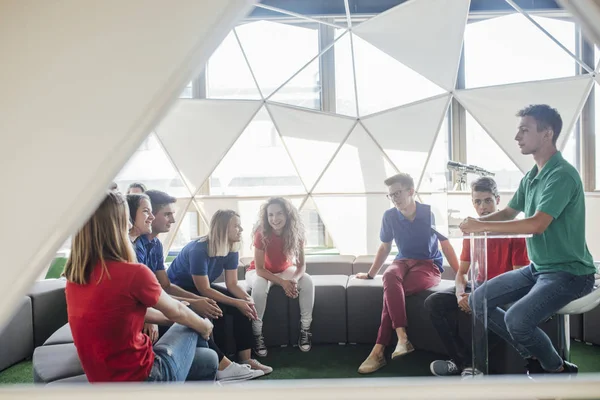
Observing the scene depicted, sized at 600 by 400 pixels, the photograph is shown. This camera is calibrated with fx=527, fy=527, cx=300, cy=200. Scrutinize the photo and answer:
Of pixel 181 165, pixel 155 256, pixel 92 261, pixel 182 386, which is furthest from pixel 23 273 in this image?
pixel 181 165

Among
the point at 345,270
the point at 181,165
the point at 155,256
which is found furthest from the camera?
the point at 181,165

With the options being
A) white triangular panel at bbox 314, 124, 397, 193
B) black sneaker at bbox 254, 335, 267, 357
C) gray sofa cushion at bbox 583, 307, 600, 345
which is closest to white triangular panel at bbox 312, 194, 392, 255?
white triangular panel at bbox 314, 124, 397, 193

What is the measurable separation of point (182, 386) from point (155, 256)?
114 inches

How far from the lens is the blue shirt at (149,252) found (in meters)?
3.76

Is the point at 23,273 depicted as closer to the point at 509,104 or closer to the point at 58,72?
the point at 58,72

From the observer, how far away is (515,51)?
10180 mm

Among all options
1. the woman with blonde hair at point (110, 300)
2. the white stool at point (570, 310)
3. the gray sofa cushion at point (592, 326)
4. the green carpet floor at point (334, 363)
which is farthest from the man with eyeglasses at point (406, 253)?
the woman with blonde hair at point (110, 300)

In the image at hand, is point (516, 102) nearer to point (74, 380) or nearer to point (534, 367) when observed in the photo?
point (534, 367)

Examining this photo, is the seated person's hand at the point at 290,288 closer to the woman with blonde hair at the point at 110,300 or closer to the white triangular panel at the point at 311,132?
the woman with blonde hair at the point at 110,300

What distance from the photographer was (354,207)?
297 inches

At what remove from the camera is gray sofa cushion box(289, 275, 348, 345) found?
4895 millimetres

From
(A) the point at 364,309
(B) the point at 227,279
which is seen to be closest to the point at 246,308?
(B) the point at 227,279

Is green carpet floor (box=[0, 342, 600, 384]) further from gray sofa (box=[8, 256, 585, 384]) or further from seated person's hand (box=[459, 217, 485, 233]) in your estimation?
seated person's hand (box=[459, 217, 485, 233])

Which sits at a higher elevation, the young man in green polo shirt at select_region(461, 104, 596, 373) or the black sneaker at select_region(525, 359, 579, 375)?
the young man in green polo shirt at select_region(461, 104, 596, 373)
